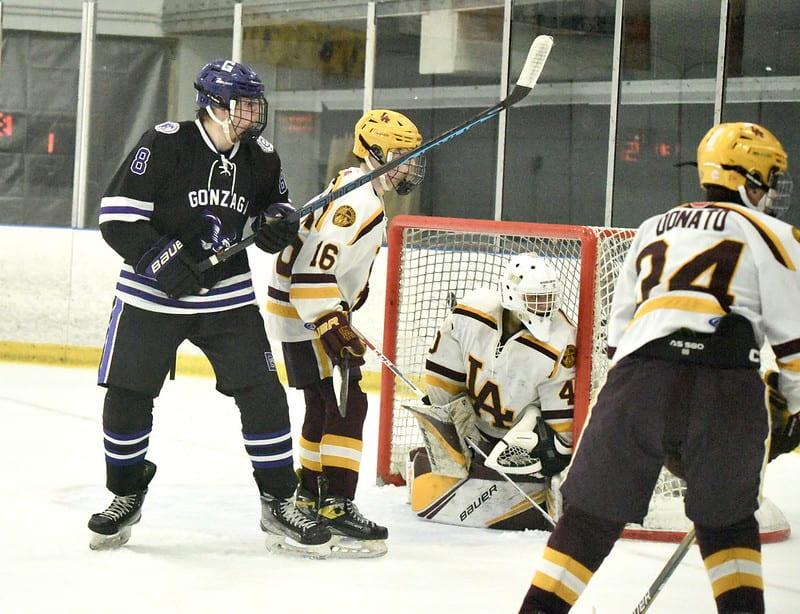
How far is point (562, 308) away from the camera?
3.58 metres

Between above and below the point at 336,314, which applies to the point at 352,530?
below

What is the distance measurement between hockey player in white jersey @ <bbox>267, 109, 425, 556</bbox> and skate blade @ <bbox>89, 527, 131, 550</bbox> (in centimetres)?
43

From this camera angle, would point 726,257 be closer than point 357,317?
Yes

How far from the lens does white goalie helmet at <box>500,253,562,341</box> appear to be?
3090mm

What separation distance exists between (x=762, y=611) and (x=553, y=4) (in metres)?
4.87

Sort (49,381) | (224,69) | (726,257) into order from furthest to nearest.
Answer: (49,381) < (224,69) < (726,257)

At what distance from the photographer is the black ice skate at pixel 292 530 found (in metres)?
2.85

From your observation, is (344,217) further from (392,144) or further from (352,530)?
(352,530)

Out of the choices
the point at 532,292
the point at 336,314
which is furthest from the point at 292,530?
the point at 532,292

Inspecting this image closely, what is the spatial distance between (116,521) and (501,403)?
1013mm

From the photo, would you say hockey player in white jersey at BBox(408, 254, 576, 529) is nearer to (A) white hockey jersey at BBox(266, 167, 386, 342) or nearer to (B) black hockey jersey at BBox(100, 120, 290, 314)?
(A) white hockey jersey at BBox(266, 167, 386, 342)

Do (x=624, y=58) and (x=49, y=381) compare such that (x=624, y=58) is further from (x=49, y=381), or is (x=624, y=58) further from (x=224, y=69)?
(x=224, y=69)

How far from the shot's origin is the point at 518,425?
125 inches

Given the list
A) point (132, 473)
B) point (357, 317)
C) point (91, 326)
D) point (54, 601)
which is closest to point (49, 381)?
point (91, 326)
